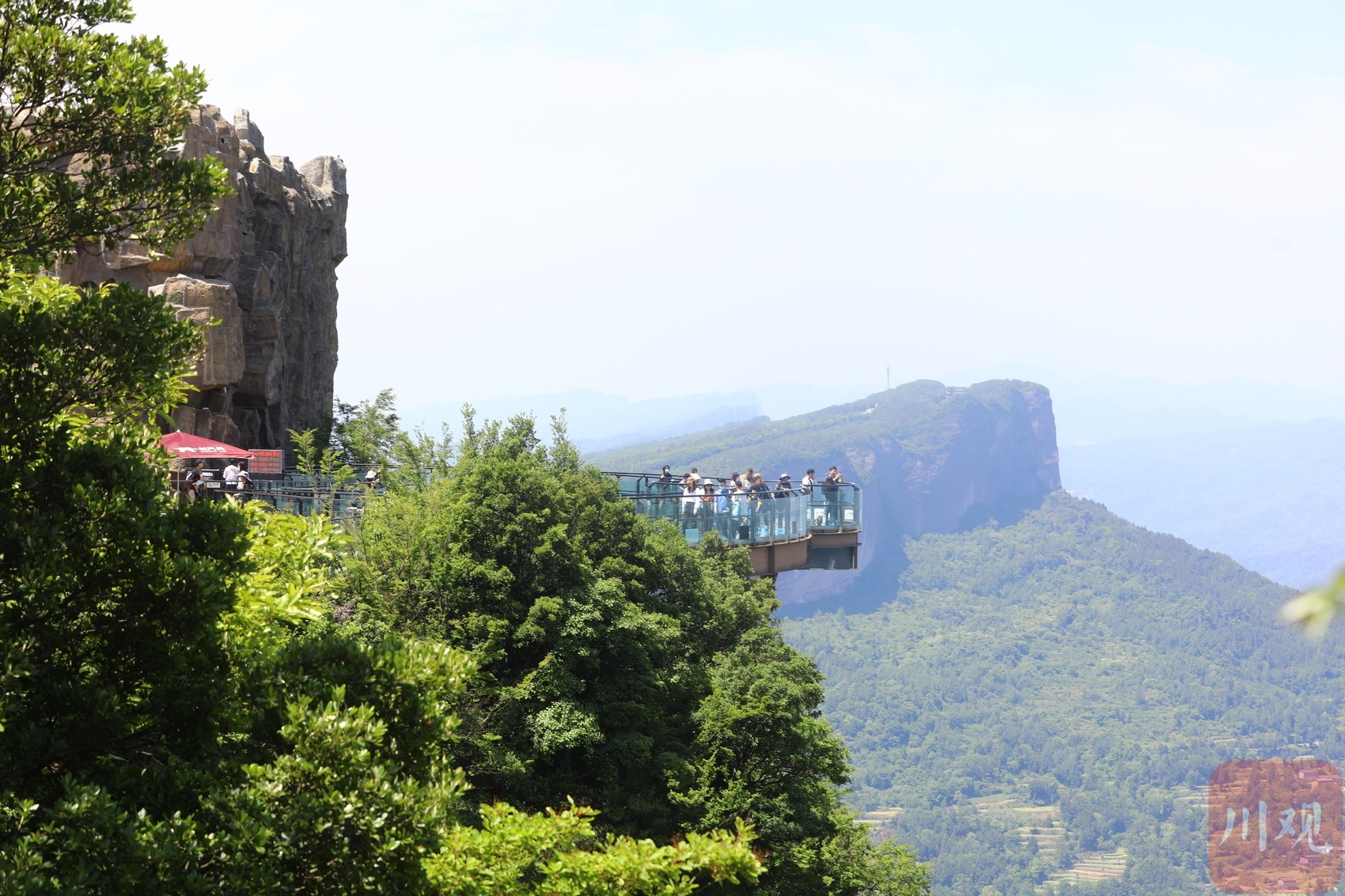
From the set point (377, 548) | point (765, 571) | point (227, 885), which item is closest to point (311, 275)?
point (765, 571)

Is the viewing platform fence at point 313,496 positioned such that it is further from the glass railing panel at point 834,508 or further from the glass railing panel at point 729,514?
the glass railing panel at point 834,508

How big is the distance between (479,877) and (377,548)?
1095 cm

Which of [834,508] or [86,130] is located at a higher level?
[86,130]

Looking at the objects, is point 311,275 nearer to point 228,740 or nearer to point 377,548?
point 377,548

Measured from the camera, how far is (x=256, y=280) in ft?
152

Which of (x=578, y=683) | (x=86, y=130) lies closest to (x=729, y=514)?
→ (x=578, y=683)

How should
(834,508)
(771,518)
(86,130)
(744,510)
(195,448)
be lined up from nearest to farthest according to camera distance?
1. (86,130)
2. (195,448)
3. (744,510)
4. (771,518)
5. (834,508)

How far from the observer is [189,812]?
896 cm

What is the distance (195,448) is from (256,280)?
15.6 metres

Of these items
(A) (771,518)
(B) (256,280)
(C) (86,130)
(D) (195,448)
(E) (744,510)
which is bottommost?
(A) (771,518)

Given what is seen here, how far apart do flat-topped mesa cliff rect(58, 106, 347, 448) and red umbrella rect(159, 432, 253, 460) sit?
16.0ft

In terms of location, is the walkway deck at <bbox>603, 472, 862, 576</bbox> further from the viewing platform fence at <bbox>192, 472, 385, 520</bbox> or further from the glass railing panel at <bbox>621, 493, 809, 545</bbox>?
the viewing platform fence at <bbox>192, 472, 385, 520</bbox>

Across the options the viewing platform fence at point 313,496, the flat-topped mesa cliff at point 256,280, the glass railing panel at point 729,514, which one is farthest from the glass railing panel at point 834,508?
the flat-topped mesa cliff at point 256,280

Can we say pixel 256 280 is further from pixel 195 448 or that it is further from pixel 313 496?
pixel 313 496
